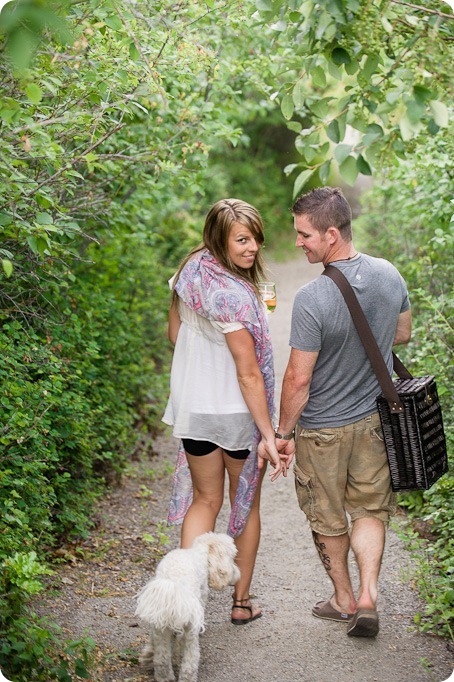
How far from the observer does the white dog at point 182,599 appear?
359cm

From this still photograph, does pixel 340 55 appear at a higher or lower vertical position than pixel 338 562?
higher

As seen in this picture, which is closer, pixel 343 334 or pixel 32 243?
pixel 32 243

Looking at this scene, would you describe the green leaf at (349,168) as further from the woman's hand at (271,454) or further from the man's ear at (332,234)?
the woman's hand at (271,454)

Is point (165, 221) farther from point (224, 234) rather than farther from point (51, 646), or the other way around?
point (51, 646)

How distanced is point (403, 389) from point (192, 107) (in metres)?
2.95

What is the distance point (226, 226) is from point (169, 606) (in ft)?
5.89

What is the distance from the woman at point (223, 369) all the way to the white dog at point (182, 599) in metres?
0.34

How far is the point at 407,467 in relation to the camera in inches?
166

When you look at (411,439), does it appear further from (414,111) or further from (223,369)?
(414,111)

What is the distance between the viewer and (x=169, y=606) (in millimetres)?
3568

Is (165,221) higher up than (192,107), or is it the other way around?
(192,107)

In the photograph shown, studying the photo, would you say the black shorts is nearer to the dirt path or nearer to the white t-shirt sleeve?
the white t-shirt sleeve

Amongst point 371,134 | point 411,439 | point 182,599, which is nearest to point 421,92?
point 371,134

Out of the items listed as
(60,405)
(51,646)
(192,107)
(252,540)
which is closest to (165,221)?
(192,107)
